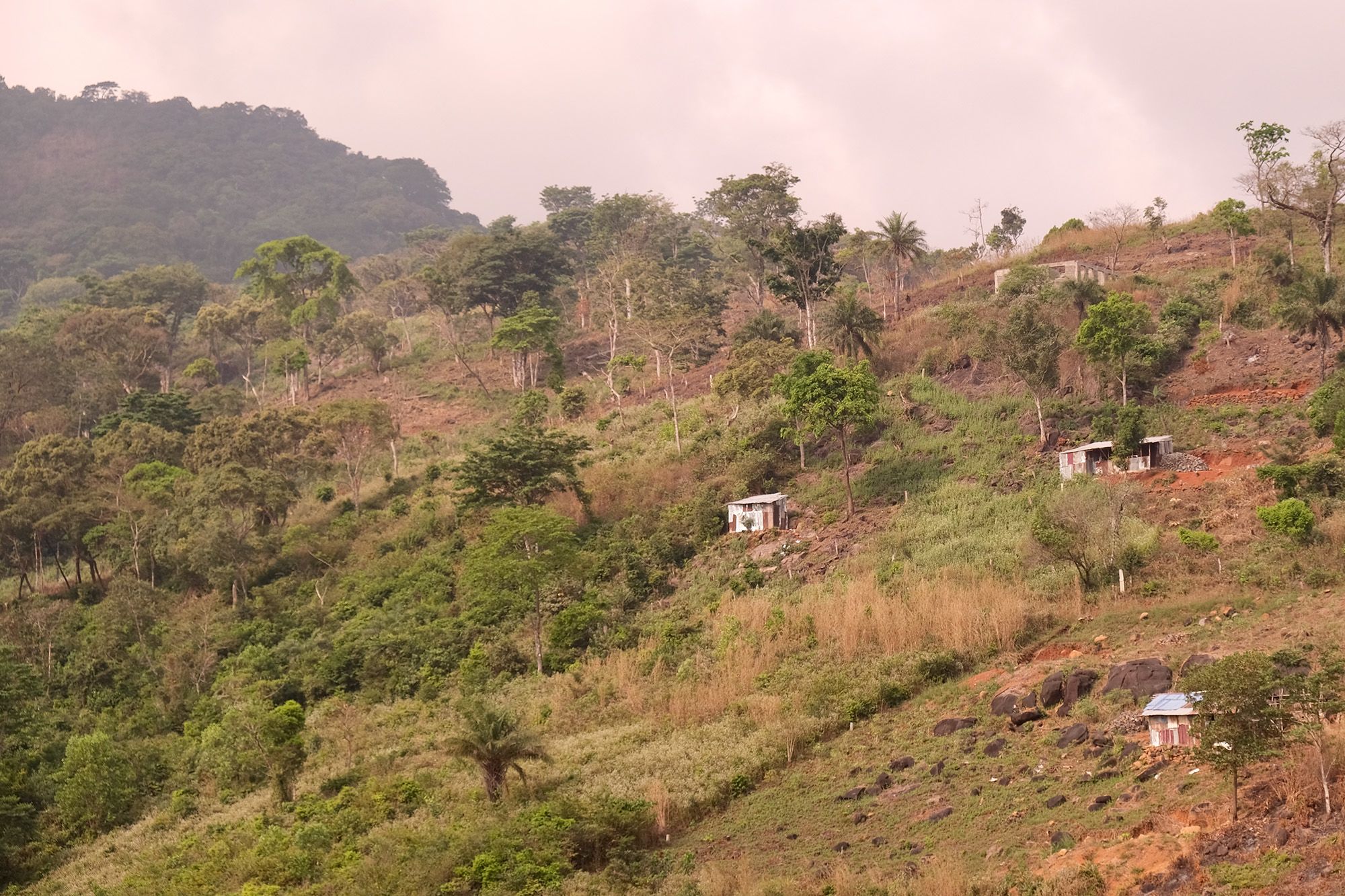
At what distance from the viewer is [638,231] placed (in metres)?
66.4

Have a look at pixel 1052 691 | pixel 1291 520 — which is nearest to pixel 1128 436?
pixel 1291 520

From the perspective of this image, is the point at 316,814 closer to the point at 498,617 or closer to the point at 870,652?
the point at 498,617

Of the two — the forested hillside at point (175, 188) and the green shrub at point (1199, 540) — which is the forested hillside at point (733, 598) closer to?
the green shrub at point (1199, 540)

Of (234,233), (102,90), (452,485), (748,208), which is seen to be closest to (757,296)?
(748,208)

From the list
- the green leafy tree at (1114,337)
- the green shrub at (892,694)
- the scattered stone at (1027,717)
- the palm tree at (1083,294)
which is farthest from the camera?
the palm tree at (1083,294)

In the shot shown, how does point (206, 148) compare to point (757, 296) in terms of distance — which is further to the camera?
point (206, 148)

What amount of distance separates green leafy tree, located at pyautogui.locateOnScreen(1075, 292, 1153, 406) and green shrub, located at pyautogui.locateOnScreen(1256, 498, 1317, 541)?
8.31 m

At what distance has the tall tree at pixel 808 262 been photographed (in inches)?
1692

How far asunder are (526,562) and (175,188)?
428 ft

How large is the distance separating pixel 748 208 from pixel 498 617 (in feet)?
99.0

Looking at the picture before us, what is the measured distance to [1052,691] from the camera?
20.0 m

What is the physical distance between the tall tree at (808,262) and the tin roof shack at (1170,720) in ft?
86.2

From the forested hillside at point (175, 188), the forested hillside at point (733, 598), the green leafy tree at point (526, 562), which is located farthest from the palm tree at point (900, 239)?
the forested hillside at point (175, 188)

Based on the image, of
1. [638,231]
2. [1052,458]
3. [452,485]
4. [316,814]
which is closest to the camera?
[316,814]
